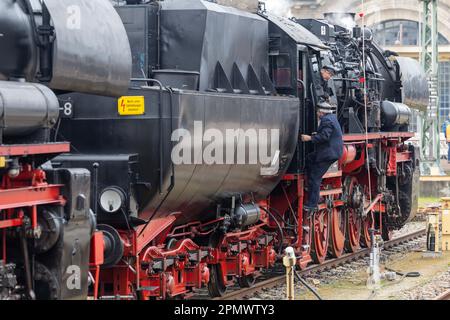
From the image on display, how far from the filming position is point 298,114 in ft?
43.3

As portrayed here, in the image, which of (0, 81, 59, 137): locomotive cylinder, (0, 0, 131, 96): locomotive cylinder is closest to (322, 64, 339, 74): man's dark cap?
(0, 0, 131, 96): locomotive cylinder

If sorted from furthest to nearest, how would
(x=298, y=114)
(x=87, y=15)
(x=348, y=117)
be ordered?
(x=348, y=117)
(x=298, y=114)
(x=87, y=15)

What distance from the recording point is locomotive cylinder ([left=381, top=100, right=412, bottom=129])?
1795 cm

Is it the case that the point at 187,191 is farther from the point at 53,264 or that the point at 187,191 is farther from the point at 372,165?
the point at 372,165

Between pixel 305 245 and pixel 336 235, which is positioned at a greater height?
pixel 305 245

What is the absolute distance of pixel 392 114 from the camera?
18000 mm

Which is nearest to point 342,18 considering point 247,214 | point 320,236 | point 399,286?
point 320,236

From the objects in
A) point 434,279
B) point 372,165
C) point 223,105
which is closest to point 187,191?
point 223,105

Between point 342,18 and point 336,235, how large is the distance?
4.78m

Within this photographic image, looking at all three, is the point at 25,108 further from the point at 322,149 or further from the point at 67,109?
the point at 322,149

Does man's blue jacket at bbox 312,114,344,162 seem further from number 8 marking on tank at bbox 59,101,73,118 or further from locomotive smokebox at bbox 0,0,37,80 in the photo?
locomotive smokebox at bbox 0,0,37,80

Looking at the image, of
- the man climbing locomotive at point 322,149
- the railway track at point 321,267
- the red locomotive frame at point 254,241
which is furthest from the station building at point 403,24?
the man climbing locomotive at point 322,149

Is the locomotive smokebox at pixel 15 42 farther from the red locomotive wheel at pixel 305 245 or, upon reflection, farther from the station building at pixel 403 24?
the station building at pixel 403 24

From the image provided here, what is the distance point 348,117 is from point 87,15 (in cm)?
846
